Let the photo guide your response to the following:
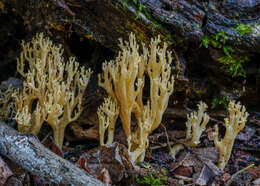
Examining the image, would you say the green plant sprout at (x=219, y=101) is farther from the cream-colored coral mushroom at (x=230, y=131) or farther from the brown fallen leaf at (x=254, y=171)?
the brown fallen leaf at (x=254, y=171)

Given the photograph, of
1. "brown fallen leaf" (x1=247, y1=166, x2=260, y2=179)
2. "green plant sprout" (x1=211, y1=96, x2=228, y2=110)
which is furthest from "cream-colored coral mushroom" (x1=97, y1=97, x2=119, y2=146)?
"brown fallen leaf" (x1=247, y1=166, x2=260, y2=179)

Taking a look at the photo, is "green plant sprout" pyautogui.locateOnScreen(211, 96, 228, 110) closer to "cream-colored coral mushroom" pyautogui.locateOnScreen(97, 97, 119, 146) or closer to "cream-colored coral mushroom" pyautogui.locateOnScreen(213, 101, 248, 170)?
"cream-colored coral mushroom" pyautogui.locateOnScreen(213, 101, 248, 170)

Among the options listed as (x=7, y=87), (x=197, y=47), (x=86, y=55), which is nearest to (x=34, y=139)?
(x=7, y=87)

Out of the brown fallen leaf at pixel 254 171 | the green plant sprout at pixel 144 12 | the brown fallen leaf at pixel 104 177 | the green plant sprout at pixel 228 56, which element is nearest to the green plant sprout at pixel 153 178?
the brown fallen leaf at pixel 104 177

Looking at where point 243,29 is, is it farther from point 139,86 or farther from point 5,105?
point 5,105

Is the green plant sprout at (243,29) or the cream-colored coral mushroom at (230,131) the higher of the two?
the green plant sprout at (243,29)

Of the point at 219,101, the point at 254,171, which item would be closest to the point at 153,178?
the point at 254,171
